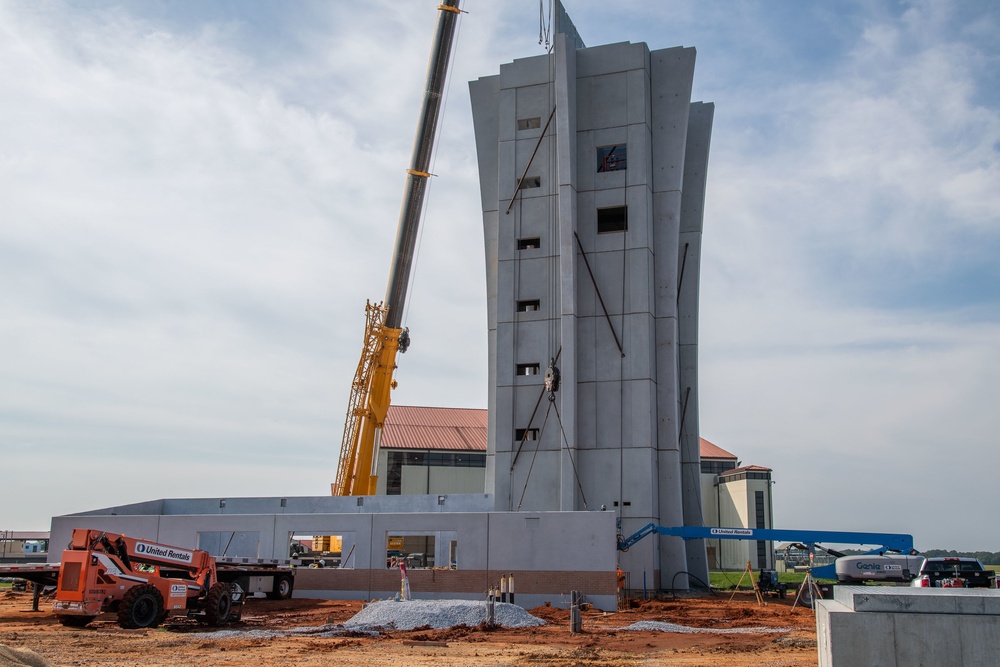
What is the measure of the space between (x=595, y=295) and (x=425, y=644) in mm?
22368

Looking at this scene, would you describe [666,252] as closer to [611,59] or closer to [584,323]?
[584,323]

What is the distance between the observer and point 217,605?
24688 mm

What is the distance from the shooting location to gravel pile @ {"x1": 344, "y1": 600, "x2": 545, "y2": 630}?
24.3 m

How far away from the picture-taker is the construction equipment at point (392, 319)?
41.9m

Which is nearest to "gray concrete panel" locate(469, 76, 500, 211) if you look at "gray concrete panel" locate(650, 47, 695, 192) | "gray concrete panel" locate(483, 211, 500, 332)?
"gray concrete panel" locate(483, 211, 500, 332)

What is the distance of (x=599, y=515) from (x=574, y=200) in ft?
48.0

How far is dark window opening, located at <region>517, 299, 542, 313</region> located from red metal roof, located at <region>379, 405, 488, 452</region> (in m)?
25.0

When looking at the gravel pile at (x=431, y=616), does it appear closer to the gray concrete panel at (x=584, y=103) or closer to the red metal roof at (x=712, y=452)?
the gray concrete panel at (x=584, y=103)

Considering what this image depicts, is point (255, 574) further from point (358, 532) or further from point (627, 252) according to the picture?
point (627, 252)

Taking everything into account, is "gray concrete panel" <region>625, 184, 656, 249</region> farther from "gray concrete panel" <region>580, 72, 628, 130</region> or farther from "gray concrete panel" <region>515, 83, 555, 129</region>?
"gray concrete panel" <region>515, 83, 555, 129</region>

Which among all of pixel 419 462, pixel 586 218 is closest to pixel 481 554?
pixel 586 218

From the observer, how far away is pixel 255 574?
103ft

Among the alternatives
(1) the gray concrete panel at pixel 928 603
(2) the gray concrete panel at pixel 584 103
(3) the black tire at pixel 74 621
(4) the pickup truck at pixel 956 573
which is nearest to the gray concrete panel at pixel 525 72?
(2) the gray concrete panel at pixel 584 103

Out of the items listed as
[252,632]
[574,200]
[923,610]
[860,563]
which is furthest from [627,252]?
[923,610]
